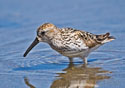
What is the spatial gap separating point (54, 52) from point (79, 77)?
101 inches

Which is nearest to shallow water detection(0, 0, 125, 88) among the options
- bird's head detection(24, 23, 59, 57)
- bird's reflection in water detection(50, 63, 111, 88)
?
bird's reflection in water detection(50, 63, 111, 88)

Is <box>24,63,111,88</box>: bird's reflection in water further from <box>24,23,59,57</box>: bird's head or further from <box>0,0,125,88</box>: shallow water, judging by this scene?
<box>24,23,59,57</box>: bird's head

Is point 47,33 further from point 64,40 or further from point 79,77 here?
point 79,77

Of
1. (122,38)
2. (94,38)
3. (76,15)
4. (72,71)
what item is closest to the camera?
(72,71)

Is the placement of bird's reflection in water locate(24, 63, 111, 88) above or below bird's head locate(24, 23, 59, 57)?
below

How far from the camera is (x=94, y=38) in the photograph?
10273 millimetres

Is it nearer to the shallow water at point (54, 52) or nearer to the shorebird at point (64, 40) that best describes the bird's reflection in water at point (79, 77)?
the shallow water at point (54, 52)

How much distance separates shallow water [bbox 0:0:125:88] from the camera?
27.5 feet

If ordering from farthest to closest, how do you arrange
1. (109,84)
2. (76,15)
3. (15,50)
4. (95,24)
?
(76,15) < (95,24) < (15,50) < (109,84)

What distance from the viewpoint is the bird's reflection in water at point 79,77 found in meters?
8.05

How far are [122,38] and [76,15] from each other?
9.87ft

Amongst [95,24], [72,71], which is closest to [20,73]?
[72,71]

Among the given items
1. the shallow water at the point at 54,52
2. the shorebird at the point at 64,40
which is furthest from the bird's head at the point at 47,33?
the shallow water at the point at 54,52

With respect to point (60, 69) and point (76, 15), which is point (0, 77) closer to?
point (60, 69)
